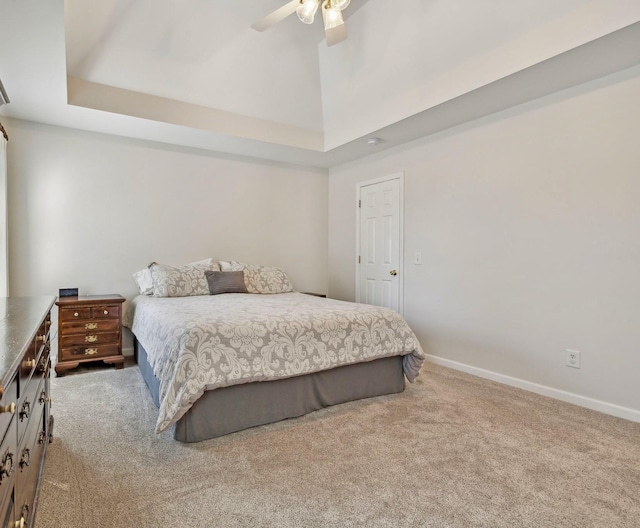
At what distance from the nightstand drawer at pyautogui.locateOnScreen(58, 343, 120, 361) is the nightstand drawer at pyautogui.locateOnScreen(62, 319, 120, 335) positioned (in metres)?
0.14

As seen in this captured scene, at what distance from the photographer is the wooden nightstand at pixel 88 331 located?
132 inches

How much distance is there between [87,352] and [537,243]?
3969 millimetres

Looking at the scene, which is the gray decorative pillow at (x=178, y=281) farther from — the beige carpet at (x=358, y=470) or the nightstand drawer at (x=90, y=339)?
the beige carpet at (x=358, y=470)

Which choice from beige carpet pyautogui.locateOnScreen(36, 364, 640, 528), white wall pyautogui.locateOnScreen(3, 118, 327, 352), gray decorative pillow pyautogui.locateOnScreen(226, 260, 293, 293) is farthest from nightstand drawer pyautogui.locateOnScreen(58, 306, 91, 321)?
gray decorative pillow pyautogui.locateOnScreen(226, 260, 293, 293)

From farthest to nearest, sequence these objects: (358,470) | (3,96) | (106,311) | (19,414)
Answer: (106,311), (3,96), (358,470), (19,414)

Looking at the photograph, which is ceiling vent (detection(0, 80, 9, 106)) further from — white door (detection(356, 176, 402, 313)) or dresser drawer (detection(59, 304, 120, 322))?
white door (detection(356, 176, 402, 313))

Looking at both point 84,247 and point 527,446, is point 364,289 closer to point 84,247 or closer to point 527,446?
point 527,446

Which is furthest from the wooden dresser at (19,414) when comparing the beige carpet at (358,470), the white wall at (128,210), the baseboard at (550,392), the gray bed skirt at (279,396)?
the baseboard at (550,392)

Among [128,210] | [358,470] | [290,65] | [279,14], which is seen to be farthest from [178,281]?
[358,470]

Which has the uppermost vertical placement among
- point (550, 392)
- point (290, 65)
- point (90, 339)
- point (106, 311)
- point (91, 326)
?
point (290, 65)

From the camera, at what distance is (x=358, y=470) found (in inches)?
73.8

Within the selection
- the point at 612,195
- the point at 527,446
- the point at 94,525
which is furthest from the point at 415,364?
the point at 94,525

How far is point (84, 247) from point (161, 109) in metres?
1.58

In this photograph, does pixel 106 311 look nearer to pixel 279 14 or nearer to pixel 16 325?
pixel 16 325
